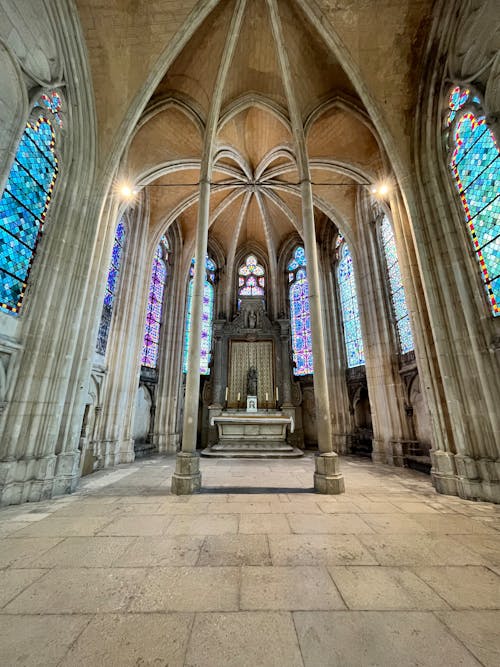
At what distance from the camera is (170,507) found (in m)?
4.33

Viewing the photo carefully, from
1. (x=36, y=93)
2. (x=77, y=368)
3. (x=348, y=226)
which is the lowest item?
(x=77, y=368)

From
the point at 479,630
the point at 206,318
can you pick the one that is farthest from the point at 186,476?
the point at 206,318

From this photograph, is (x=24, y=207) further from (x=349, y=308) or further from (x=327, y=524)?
(x=349, y=308)

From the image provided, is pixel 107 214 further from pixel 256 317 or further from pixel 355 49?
pixel 256 317

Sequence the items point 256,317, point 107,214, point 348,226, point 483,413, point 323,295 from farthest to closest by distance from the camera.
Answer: point 256,317 < point 323,295 < point 348,226 < point 107,214 < point 483,413

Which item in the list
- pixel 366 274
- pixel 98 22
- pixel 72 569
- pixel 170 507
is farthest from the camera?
pixel 366 274

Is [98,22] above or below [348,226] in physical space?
above

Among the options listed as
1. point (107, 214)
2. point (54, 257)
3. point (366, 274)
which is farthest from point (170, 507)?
point (366, 274)

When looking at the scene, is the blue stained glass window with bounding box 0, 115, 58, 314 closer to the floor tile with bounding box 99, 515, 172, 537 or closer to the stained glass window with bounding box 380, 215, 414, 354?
the floor tile with bounding box 99, 515, 172, 537

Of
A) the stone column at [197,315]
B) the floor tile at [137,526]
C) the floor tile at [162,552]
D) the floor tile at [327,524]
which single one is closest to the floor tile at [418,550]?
the floor tile at [327,524]

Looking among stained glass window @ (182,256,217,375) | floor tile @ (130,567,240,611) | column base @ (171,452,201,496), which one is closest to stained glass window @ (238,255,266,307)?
stained glass window @ (182,256,217,375)

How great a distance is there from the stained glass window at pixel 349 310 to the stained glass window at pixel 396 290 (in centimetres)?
189

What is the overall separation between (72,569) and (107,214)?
793cm

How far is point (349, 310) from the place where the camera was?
13469mm
